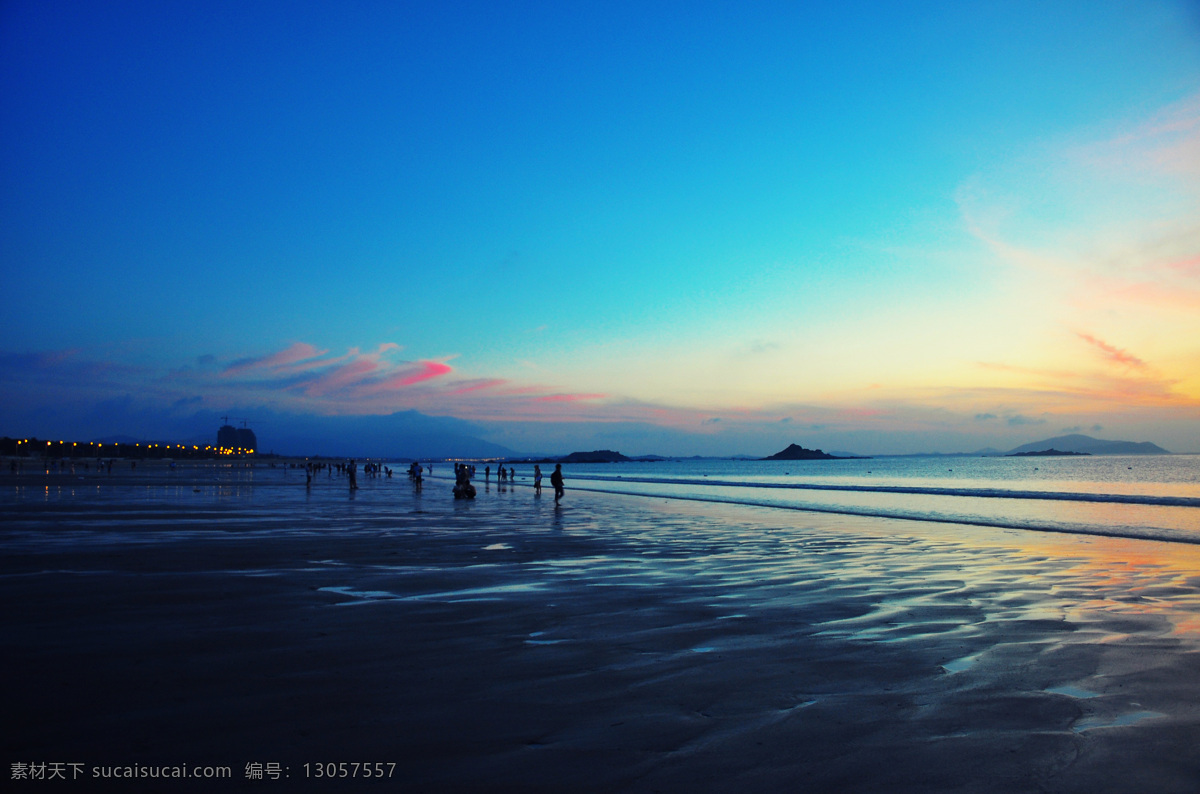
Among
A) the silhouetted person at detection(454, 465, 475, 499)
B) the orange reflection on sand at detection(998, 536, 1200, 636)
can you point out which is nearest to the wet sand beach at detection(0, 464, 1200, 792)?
the orange reflection on sand at detection(998, 536, 1200, 636)

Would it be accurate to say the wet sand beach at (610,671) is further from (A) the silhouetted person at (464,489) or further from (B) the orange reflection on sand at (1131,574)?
(A) the silhouetted person at (464,489)

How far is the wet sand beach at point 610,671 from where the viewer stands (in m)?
4.26

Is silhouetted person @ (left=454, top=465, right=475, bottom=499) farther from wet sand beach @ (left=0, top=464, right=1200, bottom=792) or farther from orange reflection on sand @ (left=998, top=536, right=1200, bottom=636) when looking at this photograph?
orange reflection on sand @ (left=998, top=536, right=1200, bottom=636)

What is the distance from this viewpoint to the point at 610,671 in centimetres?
624

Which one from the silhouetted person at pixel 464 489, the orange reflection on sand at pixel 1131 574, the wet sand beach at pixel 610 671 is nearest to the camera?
the wet sand beach at pixel 610 671

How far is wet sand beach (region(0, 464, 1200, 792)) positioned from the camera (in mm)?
4262

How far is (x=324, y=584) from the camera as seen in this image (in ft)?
35.6

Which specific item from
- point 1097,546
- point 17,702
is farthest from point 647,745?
point 1097,546

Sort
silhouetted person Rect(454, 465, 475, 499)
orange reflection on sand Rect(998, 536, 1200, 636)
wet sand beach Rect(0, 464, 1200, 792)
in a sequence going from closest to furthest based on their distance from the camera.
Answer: wet sand beach Rect(0, 464, 1200, 792) → orange reflection on sand Rect(998, 536, 1200, 636) → silhouetted person Rect(454, 465, 475, 499)

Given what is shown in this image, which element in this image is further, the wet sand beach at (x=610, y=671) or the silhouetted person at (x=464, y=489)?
the silhouetted person at (x=464, y=489)

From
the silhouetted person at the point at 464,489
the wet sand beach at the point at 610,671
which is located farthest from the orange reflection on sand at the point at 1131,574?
the silhouetted person at the point at 464,489

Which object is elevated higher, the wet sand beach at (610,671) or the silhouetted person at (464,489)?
the wet sand beach at (610,671)

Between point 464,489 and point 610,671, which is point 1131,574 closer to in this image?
point 610,671

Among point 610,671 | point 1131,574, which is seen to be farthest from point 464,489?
point 610,671
